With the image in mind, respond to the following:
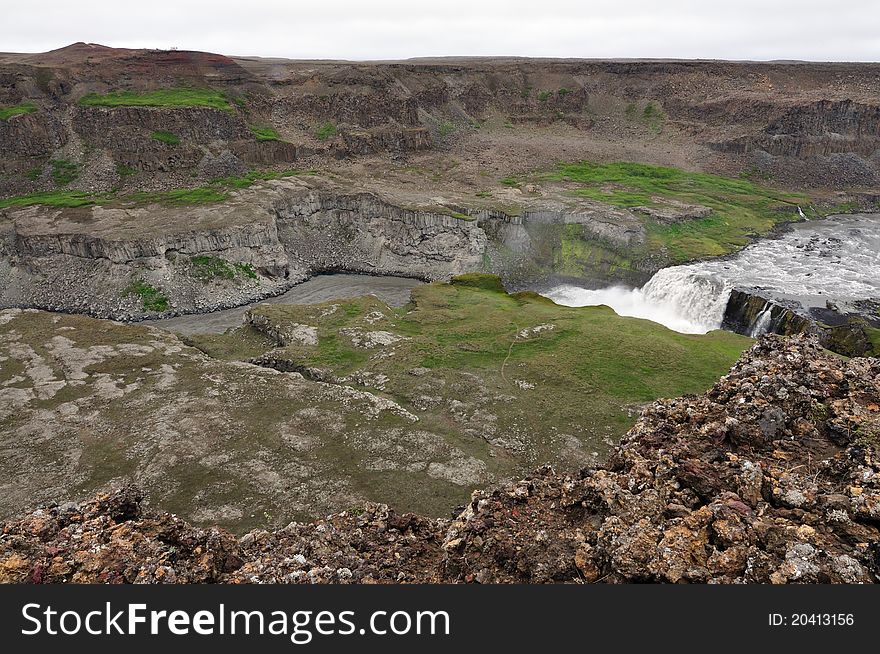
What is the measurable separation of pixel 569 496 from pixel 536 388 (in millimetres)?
26183

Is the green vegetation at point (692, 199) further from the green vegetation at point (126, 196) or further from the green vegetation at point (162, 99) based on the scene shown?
the green vegetation at point (162, 99)

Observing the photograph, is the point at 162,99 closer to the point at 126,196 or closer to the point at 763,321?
the point at 126,196

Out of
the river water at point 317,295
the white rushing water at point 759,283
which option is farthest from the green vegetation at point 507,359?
the white rushing water at point 759,283

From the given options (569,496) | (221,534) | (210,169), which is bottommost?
(221,534)

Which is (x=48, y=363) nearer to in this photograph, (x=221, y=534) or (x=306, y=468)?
(x=306, y=468)

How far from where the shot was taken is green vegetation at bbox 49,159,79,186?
8356 centimetres

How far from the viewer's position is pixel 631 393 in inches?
1571

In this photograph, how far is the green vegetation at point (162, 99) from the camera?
94.0 metres

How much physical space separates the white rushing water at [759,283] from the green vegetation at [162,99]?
7513 centimetres

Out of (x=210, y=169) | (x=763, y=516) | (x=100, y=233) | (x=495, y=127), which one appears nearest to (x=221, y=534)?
(x=763, y=516)

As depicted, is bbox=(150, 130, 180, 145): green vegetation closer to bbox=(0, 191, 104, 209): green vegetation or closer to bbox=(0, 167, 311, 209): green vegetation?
bbox=(0, 167, 311, 209): green vegetation

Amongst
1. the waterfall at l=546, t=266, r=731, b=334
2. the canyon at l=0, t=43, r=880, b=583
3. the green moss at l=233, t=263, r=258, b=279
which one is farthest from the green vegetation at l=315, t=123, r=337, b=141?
the waterfall at l=546, t=266, r=731, b=334

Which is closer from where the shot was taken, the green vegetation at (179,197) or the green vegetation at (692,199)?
the green vegetation at (692,199)

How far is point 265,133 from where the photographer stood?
10306 centimetres
